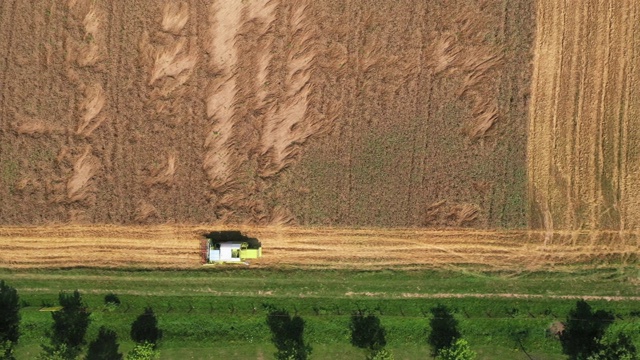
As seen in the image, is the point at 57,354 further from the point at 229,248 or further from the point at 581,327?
the point at 581,327

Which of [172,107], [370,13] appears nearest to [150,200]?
[172,107]

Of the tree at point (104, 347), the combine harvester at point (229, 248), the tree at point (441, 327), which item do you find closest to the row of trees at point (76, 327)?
the tree at point (104, 347)

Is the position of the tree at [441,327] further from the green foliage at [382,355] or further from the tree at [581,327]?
the tree at [581,327]

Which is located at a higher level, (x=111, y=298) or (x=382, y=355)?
(x=111, y=298)

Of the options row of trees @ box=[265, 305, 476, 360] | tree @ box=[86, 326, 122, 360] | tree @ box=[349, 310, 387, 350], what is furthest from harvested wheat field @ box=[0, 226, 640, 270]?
tree @ box=[86, 326, 122, 360]

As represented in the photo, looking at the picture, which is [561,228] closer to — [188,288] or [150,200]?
[188,288]

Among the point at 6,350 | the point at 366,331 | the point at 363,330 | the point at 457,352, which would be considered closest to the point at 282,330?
the point at 363,330
